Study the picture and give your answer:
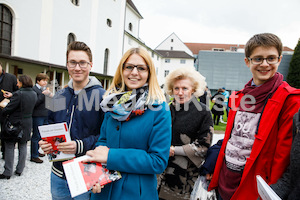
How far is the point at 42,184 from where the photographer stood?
13.7 feet

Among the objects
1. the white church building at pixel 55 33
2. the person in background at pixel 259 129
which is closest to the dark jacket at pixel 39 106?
the person in background at pixel 259 129

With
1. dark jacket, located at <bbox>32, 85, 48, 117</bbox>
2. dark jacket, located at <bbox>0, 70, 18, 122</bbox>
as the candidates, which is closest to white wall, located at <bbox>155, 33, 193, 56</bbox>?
dark jacket, located at <bbox>32, 85, 48, 117</bbox>

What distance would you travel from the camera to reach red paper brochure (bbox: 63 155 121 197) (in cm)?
137

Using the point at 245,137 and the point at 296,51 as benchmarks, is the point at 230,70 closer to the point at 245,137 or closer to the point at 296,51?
the point at 296,51

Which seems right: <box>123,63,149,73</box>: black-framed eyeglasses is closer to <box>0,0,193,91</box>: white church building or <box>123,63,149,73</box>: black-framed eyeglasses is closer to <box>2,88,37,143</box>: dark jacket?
<box>2,88,37,143</box>: dark jacket

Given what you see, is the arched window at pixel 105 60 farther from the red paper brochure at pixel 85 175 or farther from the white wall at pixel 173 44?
the white wall at pixel 173 44

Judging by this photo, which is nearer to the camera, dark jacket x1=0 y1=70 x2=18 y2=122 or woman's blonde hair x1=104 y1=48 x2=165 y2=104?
woman's blonde hair x1=104 y1=48 x2=165 y2=104

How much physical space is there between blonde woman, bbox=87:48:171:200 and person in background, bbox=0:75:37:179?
3658mm

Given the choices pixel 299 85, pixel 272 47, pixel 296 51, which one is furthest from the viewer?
pixel 296 51

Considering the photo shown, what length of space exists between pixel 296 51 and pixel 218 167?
54393 millimetres

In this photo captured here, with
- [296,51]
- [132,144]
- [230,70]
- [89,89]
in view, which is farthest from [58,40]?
[296,51]

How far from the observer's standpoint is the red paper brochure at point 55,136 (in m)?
1.89

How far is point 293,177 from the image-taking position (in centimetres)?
126

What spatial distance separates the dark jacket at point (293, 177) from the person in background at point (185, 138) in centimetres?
95
